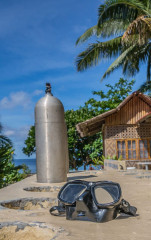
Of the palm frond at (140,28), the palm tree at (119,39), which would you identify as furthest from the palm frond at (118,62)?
the palm frond at (140,28)

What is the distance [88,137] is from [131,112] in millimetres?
8802

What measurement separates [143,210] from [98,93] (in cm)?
2271

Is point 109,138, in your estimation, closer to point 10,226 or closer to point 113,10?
point 113,10

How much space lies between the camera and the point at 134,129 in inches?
680

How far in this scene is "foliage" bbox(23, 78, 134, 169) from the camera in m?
25.0

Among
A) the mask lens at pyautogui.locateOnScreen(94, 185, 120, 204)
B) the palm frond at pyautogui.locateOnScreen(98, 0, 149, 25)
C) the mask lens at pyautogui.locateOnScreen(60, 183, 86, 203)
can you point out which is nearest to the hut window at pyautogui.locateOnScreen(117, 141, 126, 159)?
the palm frond at pyautogui.locateOnScreen(98, 0, 149, 25)

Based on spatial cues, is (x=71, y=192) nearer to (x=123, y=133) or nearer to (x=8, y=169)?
(x=8, y=169)

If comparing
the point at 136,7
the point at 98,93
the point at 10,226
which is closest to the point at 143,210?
the point at 10,226

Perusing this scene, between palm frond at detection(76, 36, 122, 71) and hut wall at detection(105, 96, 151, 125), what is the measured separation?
3228 mm

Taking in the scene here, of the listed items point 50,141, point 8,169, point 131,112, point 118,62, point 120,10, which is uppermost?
point 120,10

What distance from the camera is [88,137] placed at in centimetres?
2583

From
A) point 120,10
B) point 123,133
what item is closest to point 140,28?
point 120,10

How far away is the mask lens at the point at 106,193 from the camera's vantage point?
337cm

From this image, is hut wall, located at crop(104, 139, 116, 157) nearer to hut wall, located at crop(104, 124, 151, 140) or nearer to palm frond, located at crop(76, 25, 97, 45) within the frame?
hut wall, located at crop(104, 124, 151, 140)
